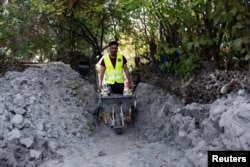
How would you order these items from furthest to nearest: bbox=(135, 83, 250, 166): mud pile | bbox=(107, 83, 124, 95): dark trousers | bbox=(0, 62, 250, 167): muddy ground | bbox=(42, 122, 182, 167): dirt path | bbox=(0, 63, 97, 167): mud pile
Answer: bbox=(107, 83, 124, 95): dark trousers, bbox=(0, 63, 97, 167): mud pile, bbox=(42, 122, 182, 167): dirt path, bbox=(0, 62, 250, 167): muddy ground, bbox=(135, 83, 250, 166): mud pile

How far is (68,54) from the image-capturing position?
13.4 metres

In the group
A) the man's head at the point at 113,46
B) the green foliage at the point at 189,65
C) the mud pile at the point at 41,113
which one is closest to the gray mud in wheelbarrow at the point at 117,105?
the mud pile at the point at 41,113

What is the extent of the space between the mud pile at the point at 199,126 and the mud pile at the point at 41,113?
5.23 feet

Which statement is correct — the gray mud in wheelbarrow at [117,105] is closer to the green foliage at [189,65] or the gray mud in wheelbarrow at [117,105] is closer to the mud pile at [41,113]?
the mud pile at [41,113]

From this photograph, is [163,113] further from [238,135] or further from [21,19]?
[21,19]

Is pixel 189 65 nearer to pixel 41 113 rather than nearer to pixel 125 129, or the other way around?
pixel 125 129

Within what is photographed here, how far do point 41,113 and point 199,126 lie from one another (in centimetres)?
357

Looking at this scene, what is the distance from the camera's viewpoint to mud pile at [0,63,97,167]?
19.9 ft

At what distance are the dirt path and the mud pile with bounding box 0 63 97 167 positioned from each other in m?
0.31

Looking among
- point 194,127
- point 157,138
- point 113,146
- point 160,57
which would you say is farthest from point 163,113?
point 160,57

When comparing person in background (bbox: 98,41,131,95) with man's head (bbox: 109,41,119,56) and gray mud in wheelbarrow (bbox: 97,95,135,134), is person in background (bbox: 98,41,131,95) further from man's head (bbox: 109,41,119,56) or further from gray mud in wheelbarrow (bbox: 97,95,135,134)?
gray mud in wheelbarrow (bbox: 97,95,135,134)

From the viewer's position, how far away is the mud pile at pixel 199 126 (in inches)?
180

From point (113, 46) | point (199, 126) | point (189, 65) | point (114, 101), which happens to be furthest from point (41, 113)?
point (199, 126)

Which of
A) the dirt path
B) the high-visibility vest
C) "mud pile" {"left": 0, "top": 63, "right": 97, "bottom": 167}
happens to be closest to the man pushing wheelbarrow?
the high-visibility vest
